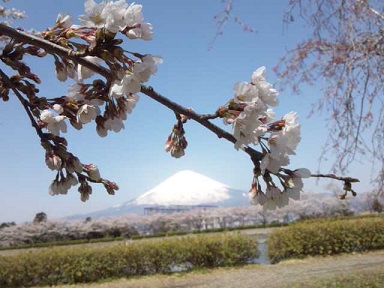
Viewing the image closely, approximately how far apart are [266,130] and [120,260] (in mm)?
9285

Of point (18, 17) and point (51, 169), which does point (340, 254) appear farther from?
point (51, 169)

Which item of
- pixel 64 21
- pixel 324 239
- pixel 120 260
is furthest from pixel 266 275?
pixel 64 21

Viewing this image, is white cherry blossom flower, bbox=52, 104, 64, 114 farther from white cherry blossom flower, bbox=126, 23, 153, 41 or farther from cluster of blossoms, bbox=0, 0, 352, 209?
white cherry blossom flower, bbox=126, 23, 153, 41

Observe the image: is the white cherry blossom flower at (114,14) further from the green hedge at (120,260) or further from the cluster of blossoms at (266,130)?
the green hedge at (120,260)

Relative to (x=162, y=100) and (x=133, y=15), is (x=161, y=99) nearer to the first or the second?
(x=162, y=100)

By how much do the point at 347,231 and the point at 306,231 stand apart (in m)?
1.15

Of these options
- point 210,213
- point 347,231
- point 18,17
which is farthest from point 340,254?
point 210,213

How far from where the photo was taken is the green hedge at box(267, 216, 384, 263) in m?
10.4

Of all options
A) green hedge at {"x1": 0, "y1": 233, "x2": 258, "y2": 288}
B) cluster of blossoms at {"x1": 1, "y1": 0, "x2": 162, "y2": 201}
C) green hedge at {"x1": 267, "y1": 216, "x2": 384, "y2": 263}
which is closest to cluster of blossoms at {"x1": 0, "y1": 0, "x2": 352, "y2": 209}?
cluster of blossoms at {"x1": 1, "y1": 0, "x2": 162, "y2": 201}

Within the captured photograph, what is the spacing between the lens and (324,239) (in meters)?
10.4

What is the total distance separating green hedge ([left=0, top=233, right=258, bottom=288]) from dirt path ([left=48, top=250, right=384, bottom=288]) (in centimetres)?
57

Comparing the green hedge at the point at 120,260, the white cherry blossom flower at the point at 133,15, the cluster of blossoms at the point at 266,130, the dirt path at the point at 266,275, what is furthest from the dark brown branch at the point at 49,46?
the green hedge at the point at 120,260

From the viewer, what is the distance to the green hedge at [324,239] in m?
10.4

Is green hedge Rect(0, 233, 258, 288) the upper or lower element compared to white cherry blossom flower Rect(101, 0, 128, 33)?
lower
